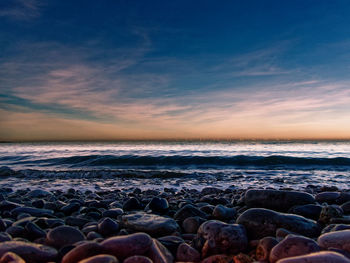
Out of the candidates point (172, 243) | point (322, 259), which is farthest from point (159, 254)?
point (322, 259)

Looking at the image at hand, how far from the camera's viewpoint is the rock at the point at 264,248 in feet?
6.41

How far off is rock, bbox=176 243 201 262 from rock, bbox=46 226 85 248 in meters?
0.93

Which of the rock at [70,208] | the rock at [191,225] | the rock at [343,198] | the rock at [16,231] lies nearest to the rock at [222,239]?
A: the rock at [191,225]

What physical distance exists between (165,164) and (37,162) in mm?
7483

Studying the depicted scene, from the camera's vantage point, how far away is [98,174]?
383 inches

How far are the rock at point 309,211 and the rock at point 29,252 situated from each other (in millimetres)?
Answer: 2760

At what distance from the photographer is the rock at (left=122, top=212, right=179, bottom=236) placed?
255 cm

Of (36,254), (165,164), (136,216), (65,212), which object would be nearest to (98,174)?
(165,164)

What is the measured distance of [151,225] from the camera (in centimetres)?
258

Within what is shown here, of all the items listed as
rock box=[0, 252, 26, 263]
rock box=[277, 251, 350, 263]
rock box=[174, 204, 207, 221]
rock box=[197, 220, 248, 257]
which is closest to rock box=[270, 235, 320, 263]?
rock box=[277, 251, 350, 263]

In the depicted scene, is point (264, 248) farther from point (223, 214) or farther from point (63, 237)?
point (63, 237)

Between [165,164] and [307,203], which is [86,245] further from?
[165,164]

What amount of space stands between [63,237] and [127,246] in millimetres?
793

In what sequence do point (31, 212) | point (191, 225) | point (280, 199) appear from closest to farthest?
point (191, 225) → point (280, 199) → point (31, 212)
